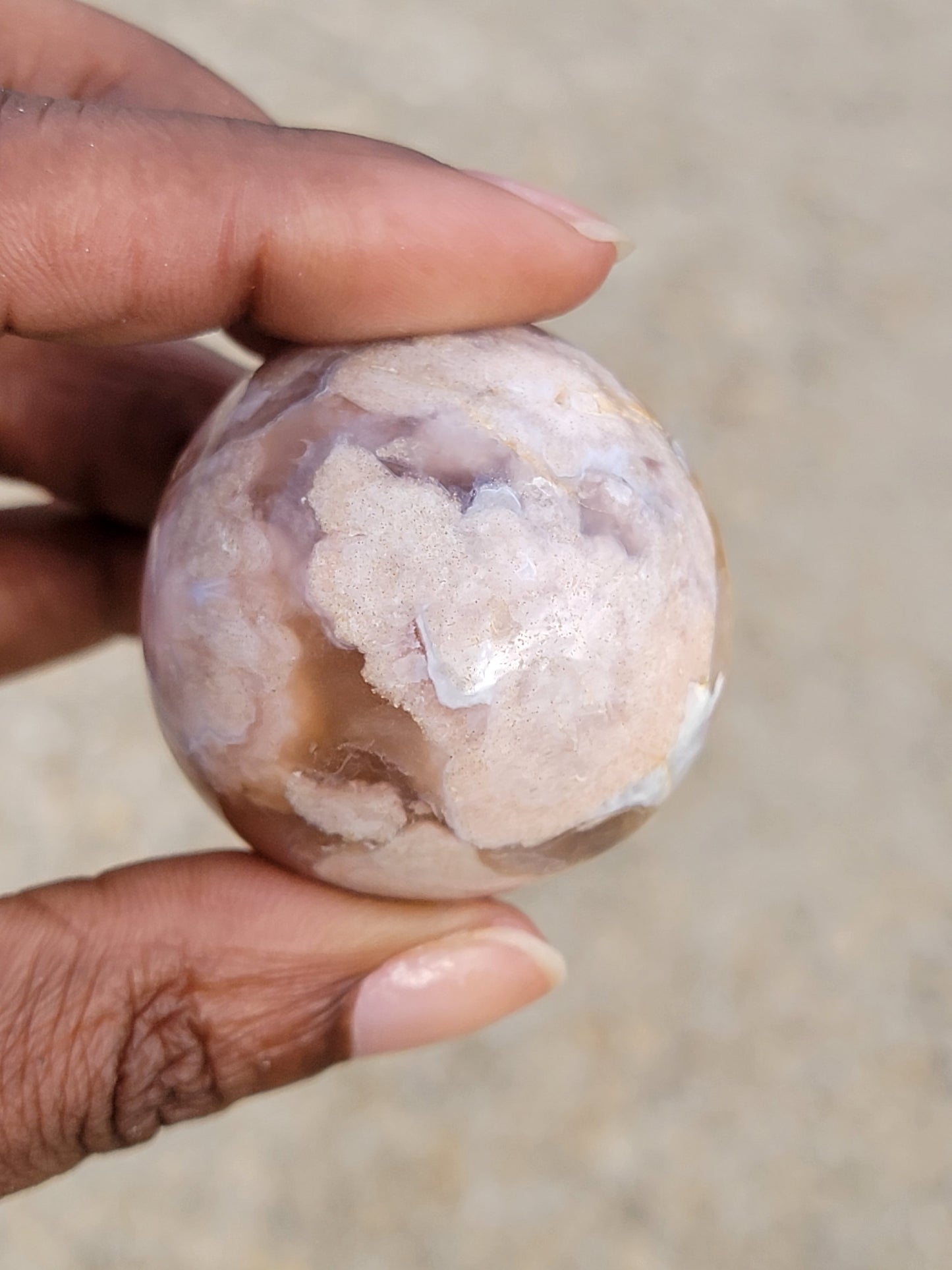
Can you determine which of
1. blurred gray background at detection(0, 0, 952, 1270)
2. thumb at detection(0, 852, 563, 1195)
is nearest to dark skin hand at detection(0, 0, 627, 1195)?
thumb at detection(0, 852, 563, 1195)

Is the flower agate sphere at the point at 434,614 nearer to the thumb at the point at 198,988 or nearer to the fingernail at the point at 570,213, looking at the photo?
the thumb at the point at 198,988

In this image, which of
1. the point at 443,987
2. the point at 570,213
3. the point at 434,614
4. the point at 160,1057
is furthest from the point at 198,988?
the point at 570,213

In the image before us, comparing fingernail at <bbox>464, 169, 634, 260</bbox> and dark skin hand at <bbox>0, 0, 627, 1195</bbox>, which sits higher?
fingernail at <bbox>464, 169, 634, 260</bbox>

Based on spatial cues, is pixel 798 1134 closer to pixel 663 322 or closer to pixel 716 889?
pixel 716 889

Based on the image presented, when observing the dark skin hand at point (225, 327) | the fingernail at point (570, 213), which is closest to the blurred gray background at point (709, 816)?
the dark skin hand at point (225, 327)

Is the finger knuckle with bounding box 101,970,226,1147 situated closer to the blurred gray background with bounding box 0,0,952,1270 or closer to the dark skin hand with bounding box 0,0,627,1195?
the dark skin hand with bounding box 0,0,627,1195

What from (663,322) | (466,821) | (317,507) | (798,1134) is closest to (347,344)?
(317,507)
